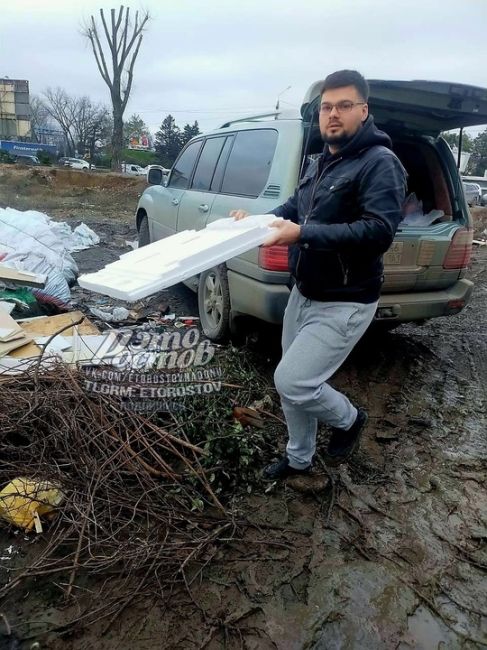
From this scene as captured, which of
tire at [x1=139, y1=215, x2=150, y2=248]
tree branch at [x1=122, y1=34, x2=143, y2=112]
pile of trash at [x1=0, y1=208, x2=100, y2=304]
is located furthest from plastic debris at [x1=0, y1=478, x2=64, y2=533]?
tree branch at [x1=122, y1=34, x2=143, y2=112]

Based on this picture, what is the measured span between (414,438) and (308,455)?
96cm

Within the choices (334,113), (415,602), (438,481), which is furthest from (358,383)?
(334,113)

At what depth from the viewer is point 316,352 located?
2.21 m

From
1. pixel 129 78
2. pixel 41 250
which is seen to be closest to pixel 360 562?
pixel 41 250

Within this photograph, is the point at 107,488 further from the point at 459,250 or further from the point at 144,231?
the point at 144,231

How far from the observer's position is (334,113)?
2.04 metres

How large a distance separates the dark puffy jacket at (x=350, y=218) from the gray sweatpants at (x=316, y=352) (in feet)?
0.23

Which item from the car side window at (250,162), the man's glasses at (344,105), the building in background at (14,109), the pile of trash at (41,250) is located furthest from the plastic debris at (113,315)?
the building in background at (14,109)

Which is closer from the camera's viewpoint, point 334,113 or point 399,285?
point 334,113

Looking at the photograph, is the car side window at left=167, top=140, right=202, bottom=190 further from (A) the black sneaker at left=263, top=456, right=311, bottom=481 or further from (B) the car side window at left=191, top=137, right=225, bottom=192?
(A) the black sneaker at left=263, top=456, right=311, bottom=481

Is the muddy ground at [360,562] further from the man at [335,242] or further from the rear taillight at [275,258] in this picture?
the rear taillight at [275,258]

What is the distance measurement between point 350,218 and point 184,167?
12.8 feet

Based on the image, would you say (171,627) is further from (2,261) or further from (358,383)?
(2,261)

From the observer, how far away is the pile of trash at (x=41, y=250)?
5.24 metres
